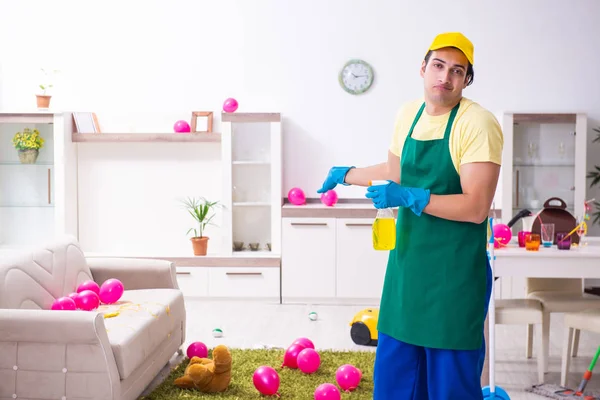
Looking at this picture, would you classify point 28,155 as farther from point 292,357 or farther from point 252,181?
point 292,357

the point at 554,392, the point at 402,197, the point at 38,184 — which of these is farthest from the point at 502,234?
the point at 38,184

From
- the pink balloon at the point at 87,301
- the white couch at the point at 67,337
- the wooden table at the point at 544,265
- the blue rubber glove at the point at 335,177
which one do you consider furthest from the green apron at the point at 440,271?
the pink balloon at the point at 87,301

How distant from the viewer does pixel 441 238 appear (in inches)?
87.4

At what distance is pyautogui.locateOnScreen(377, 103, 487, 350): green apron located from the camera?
7.22 feet

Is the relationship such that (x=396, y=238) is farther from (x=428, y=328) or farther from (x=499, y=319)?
(x=499, y=319)

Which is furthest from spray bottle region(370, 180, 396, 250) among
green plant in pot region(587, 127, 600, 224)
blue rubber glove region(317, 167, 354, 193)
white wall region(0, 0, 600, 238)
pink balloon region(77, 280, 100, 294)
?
green plant in pot region(587, 127, 600, 224)

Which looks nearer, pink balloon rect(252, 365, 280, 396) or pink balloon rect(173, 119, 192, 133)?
pink balloon rect(252, 365, 280, 396)

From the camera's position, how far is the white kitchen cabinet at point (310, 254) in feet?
18.6

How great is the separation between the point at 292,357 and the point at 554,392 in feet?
4.28

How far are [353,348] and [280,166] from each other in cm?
186

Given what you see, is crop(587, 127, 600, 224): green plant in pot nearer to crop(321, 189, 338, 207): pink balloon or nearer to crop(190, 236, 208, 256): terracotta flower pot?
crop(321, 189, 338, 207): pink balloon

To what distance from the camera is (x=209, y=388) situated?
346 centimetres

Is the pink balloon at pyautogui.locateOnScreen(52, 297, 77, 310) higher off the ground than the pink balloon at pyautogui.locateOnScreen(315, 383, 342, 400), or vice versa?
the pink balloon at pyautogui.locateOnScreen(52, 297, 77, 310)

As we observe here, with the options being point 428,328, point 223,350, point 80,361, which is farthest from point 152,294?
point 428,328
